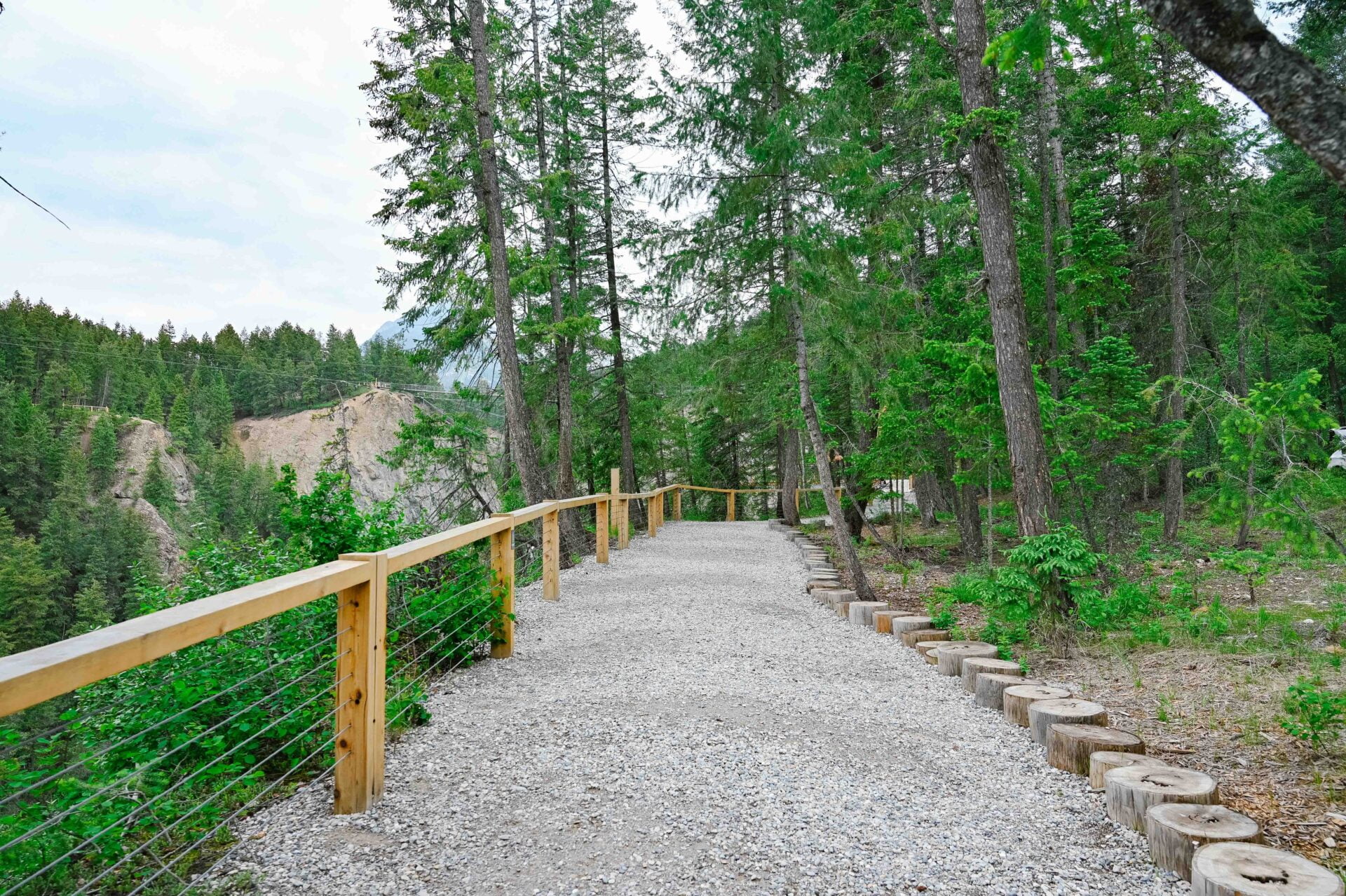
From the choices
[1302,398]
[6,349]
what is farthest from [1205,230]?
[6,349]

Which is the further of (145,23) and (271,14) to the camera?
(271,14)

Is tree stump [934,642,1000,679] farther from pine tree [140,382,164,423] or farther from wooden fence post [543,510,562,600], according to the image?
pine tree [140,382,164,423]

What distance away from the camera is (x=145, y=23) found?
19.9ft

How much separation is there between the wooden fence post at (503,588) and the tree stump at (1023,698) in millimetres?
3050

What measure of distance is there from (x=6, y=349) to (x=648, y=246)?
7350cm

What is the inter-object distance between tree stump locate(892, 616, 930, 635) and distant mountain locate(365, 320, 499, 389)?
29.2 feet

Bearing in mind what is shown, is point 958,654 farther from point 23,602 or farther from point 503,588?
point 23,602

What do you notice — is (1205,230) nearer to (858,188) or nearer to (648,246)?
(858,188)

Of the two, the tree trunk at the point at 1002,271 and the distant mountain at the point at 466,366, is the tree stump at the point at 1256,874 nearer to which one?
the tree trunk at the point at 1002,271

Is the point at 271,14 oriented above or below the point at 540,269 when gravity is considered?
above

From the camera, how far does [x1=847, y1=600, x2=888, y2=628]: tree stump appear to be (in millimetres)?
6395

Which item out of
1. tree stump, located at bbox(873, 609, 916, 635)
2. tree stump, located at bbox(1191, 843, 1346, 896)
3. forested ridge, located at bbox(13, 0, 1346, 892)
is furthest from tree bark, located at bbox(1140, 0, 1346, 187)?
tree stump, located at bbox(873, 609, 916, 635)

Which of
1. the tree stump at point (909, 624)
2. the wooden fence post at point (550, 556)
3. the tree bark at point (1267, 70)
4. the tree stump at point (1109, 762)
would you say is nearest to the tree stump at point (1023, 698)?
the tree stump at point (1109, 762)

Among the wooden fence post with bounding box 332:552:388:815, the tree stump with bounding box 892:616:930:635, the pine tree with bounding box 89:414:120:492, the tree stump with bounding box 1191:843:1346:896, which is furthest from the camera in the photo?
the pine tree with bounding box 89:414:120:492
